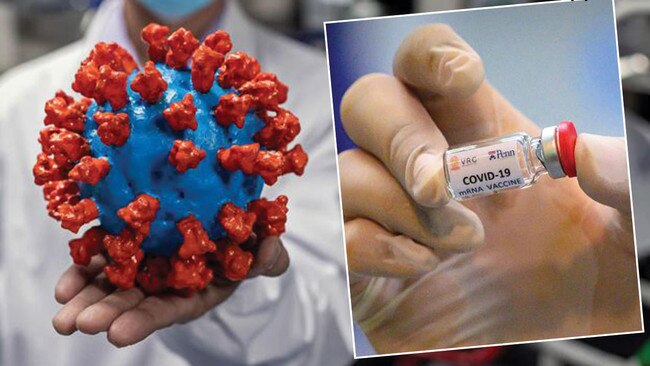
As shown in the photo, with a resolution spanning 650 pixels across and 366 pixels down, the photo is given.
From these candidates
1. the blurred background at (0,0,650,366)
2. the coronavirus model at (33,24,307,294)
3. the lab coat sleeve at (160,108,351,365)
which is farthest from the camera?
the blurred background at (0,0,650,366)

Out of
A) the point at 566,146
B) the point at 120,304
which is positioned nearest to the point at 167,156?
the point at 120,304

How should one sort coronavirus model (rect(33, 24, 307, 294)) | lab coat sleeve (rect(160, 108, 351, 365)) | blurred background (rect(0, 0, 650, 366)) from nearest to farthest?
1. coronavirus model (rect(33, 24, 307, 294))
2. lab coat sleeve (rect(160, 108, 351, 365))
3. blurred background (rect(0, 0, 650, 366))

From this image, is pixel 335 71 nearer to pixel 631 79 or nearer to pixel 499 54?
pixel 499 54

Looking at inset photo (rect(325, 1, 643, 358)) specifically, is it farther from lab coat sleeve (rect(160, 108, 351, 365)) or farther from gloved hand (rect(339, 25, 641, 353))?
lab coat sleeve (rect(160, 108, 351, 365))

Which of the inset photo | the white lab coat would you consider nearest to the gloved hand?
the inset photo

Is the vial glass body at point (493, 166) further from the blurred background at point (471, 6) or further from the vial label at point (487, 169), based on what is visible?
the blurred background at point (471, 6)

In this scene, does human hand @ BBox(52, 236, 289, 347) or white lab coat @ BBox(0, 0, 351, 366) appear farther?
white lab coat @ BBox(0, 0, 351, 366)

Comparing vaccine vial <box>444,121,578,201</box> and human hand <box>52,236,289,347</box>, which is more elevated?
vaccine vial <box>444,121,578,201</box>
